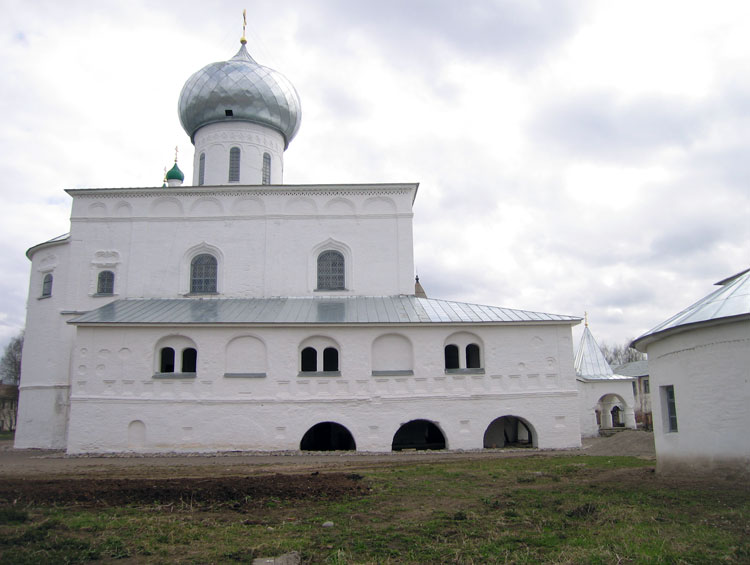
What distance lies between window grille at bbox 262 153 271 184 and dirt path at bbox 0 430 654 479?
37.8ft

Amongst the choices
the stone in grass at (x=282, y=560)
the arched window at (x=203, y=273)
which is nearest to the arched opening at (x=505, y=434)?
the arched window at (x=203, y=273)

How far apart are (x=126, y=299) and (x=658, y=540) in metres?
19.3

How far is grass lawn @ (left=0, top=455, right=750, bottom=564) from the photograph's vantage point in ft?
19.8

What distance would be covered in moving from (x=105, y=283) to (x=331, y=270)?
8104mm

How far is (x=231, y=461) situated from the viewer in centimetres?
1595

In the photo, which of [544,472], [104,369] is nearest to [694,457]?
[544,472]

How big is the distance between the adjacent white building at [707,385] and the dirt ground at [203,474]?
5337 millimetres

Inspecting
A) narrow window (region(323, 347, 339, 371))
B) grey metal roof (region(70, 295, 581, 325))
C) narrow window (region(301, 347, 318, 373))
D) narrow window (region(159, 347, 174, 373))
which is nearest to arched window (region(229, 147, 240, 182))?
grey metal roof (region(70, 295, 581, 325))

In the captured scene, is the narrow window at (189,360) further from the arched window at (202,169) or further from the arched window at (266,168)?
the arched window at (266,168)

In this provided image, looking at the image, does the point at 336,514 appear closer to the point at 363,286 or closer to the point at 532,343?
the point at 532,343

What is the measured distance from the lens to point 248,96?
24.2m

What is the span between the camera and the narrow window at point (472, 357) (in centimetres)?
1956

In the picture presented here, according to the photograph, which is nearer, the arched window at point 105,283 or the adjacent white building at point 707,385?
the adjacent white building at point 707,385

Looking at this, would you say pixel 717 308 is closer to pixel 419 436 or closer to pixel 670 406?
pixel 670 406
